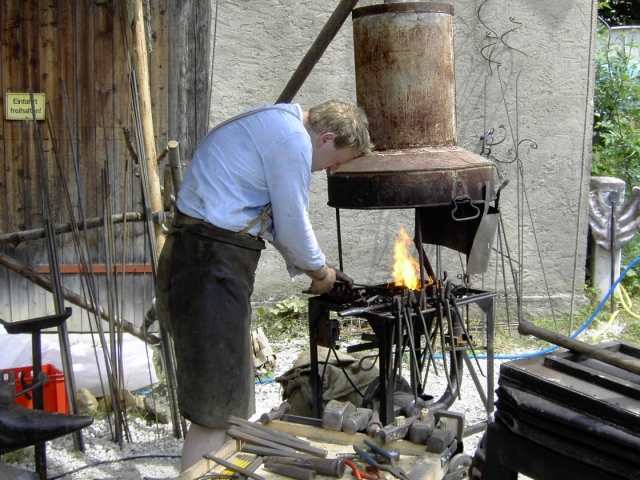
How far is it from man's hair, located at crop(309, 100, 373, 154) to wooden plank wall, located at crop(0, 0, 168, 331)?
2.61 meters

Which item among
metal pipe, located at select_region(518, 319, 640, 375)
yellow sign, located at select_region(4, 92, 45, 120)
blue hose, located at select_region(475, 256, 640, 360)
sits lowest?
blue hose, located at select_region(475, 256, 640, 360)

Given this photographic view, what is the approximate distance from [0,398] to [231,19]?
387 centimetres

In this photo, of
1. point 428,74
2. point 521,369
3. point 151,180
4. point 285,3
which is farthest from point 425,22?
point 285,3

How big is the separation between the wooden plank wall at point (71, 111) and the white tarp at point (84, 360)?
582 millimetres

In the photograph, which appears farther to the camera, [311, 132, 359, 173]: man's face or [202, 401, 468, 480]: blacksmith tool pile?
[311, 132, 359, 173]: man's face

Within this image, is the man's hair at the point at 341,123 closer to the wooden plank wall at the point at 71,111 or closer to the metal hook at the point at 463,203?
the metal hook at the point at 463,203

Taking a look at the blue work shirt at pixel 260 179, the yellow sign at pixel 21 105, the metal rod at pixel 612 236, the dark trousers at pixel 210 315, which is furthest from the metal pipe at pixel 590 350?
the metal rod at pixel 612 236

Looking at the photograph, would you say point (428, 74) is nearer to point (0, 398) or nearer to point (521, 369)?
point (521, 369)

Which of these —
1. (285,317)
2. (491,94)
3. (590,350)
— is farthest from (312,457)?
(491,94)

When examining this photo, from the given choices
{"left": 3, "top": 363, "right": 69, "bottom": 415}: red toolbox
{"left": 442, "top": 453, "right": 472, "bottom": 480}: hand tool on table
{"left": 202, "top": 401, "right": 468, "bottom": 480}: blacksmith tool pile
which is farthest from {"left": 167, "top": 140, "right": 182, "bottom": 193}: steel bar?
{"left": 442, "top": 453, "right": 472, "bottom": 480}: hand tool on table

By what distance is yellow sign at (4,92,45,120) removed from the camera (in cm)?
592

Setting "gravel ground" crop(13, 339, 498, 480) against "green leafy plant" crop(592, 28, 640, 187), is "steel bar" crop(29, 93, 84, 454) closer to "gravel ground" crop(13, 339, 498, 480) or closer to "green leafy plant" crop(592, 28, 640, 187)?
"gravel ground" crop(13, 339, 498, 480)

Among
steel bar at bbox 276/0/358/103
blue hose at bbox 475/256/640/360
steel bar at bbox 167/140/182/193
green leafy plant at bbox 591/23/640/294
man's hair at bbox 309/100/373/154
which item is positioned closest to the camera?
man's hair at bbox 309/100/373/154

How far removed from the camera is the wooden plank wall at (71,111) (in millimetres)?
5844
